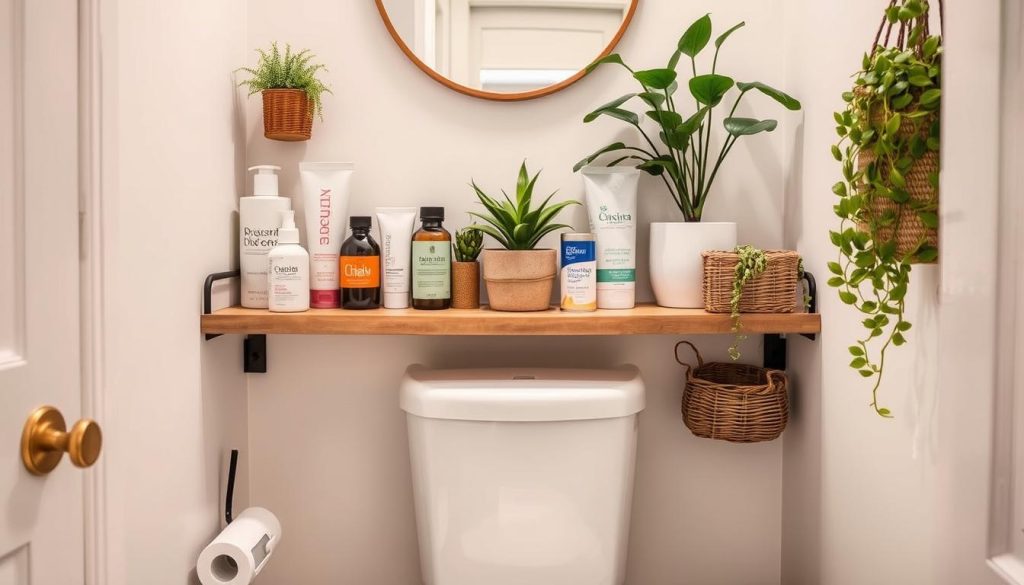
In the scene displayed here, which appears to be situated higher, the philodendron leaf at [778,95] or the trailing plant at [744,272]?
the philodendron leaf at [778,95]

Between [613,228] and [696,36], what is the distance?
0.33 metres

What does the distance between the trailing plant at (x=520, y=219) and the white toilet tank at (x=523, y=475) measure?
239 mm

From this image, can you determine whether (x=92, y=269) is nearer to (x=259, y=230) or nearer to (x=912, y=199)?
(x=259, y=230)

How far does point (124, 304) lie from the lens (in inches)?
36.2

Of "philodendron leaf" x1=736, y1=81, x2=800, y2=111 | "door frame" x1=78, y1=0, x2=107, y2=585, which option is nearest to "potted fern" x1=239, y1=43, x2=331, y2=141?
"door frame" x1=78, y1=0, x2=107, y2=585

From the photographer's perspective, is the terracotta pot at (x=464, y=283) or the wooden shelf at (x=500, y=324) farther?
the terracotta pot at (x=464, y=283)

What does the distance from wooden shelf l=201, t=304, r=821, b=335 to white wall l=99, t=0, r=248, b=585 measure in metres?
0.10

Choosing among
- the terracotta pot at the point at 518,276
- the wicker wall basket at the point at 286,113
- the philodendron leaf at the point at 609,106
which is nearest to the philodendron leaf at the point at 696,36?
the philodendron leaf at the point at 609,106

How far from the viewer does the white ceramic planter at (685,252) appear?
1240 millimetres

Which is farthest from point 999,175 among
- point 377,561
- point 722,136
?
point 377,561

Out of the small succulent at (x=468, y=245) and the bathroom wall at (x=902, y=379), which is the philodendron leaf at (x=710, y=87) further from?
the small succulent at (x=468, y=245)

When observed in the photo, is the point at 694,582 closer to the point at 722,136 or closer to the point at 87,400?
the point at 722,136

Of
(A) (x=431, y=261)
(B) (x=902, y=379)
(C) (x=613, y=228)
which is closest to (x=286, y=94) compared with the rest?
(A) (x=431, y=261)

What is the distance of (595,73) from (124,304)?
0.86 meters
